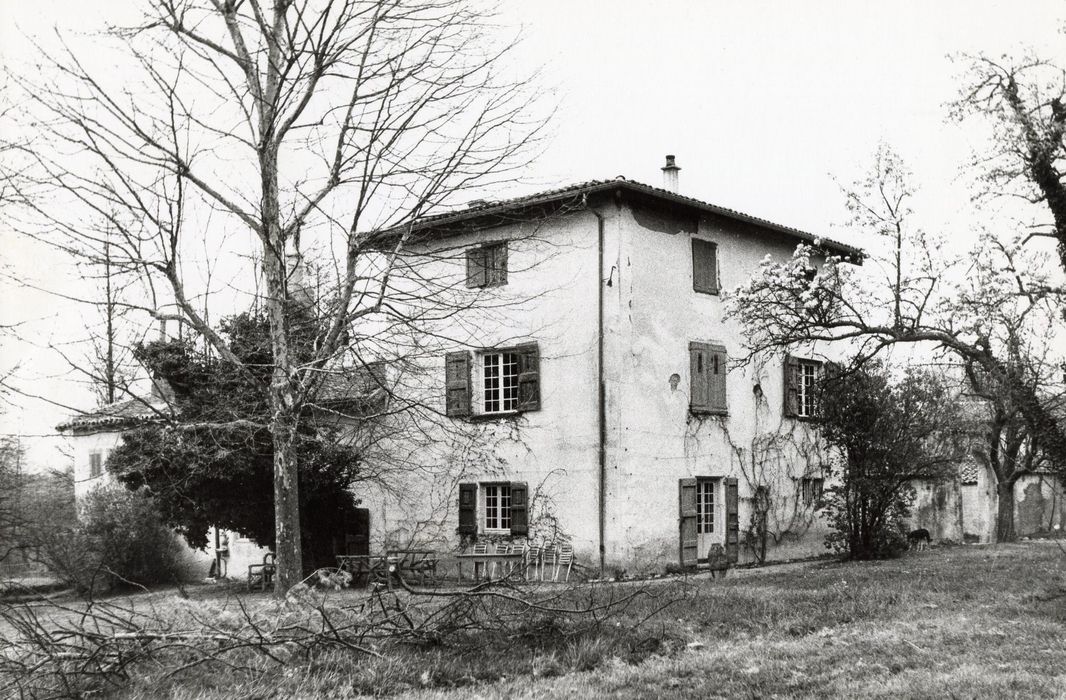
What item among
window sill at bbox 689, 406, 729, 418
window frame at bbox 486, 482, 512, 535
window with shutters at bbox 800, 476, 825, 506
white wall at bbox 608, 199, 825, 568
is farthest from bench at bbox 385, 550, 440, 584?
window with shutters at bbox 800, 476, 825, 506

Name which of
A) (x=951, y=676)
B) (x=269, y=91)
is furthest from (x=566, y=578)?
(x=951, y=676)

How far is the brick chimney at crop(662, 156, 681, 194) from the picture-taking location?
76.0 ft

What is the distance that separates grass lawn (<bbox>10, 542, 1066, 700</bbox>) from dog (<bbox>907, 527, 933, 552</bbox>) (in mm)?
13085

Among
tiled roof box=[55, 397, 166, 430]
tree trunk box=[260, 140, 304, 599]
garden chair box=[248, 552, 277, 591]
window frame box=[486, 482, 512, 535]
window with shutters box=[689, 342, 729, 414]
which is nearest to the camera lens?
tree trunk box=[260, 140, 304, 599]

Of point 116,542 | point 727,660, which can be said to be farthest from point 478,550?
point 727,660

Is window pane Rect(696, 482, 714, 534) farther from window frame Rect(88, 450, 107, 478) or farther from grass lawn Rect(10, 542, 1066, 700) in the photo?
window frame Rect(88, 450, 107, 478)

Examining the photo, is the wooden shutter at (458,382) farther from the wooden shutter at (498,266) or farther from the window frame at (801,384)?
the window frame at (801,384)

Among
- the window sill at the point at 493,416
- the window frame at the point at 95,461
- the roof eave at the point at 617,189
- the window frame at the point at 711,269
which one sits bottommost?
the window frame at the point at 95,461

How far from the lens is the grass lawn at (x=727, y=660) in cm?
770

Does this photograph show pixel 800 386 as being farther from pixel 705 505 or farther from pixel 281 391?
pixel 281 391

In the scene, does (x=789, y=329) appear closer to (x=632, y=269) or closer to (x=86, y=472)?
(x=632, y=269)

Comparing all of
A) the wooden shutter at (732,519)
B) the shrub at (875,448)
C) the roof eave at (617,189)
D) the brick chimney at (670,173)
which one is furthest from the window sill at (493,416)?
the brick chimney at (670,173)

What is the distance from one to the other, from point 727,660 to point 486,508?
12.7 m

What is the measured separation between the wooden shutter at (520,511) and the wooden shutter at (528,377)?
163 cm
